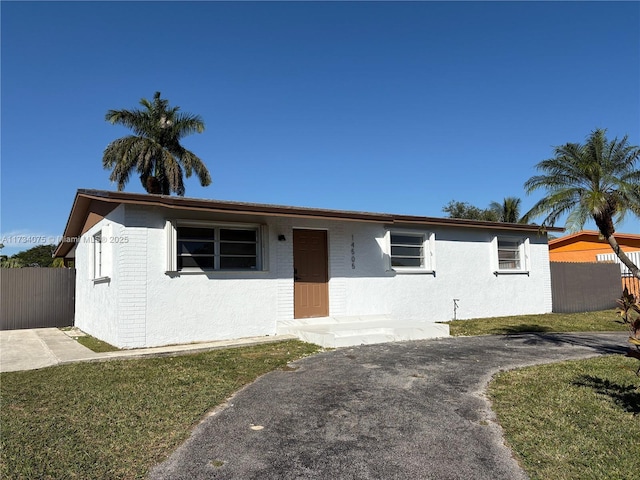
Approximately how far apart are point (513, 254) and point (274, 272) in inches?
346

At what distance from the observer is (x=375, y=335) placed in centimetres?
907

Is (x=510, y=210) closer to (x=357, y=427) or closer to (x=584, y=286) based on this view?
(x=584, y=286)

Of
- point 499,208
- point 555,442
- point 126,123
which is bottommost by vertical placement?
point 555,442

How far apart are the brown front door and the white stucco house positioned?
25 millimetres

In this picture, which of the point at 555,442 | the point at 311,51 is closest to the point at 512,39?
the point at 311,51

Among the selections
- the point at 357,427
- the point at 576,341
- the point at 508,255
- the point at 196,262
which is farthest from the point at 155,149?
the point at 357,427

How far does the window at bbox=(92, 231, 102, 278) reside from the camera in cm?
1063

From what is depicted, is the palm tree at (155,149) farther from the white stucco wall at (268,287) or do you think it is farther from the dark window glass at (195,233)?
the dark window glass at (195,233)

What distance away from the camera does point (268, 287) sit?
10023 mm

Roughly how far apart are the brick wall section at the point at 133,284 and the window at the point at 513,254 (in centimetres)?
1069

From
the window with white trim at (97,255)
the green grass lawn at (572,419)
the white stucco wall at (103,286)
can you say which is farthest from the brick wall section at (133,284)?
the green grass lawn at (572,419)

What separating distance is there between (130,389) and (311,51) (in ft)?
39.5

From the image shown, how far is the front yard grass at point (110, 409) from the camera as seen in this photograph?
11.2 feet

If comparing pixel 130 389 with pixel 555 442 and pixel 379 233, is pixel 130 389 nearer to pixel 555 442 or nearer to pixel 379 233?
pixel 555 442
